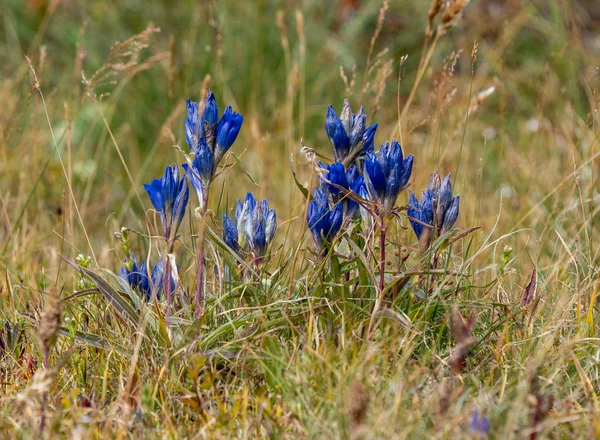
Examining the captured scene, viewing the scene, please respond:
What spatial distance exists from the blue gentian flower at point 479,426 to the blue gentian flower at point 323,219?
1.99 ft

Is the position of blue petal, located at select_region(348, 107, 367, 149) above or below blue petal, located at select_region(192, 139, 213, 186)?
above

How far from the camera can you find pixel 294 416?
1.77m

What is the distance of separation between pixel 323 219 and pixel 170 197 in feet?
1.29

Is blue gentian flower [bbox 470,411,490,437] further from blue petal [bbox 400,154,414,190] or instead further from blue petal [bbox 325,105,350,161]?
blue petal [bbox 325,105,350,161]

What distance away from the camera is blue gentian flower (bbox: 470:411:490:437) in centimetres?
160

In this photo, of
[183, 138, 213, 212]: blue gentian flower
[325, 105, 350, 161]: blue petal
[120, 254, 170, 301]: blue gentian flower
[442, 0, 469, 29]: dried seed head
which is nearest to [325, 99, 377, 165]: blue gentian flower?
Result: [325, 105, 350, 161]: blue petal

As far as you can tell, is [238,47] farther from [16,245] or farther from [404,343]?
[404,343]

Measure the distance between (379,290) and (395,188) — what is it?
0.84ft

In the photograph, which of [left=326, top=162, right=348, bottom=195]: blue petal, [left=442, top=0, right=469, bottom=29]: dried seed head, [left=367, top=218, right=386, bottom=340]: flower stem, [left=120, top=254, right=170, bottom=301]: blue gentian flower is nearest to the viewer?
[left=367, top=218, right=386, bottom=340]: flower stem

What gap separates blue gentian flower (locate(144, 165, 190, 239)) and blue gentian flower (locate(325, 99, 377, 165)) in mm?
404

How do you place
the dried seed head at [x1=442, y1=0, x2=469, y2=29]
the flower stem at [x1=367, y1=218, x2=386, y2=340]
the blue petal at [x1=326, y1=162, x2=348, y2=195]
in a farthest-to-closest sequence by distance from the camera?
the dried seed head at [x1=442, y1=0, x2=469, y2=29], the blue petal at [x1=326, y1=162, x2=348, y2=195], the flower stem at [x1=367, y1=218, x2=386, y2=340]

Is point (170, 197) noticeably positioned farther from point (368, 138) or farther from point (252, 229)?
point (368, 138)

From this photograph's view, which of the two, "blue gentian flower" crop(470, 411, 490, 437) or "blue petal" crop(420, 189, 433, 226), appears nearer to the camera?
"blue gentian flower" crop(470, 411, 490, 437)

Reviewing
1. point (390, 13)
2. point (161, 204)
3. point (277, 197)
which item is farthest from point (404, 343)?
point (390, 13)
